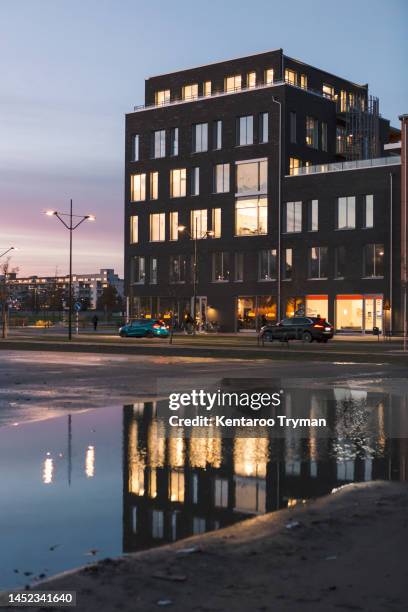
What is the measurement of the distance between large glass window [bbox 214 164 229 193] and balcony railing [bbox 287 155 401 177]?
680 cm

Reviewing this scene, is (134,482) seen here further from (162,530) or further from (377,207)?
(377,207)

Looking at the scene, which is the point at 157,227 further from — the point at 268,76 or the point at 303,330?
the point at 303,330

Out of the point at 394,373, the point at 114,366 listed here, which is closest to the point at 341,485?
the point at 394,373

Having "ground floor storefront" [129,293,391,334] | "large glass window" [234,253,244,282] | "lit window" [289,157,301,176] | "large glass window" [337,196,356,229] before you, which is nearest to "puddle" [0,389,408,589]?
"ground floor storefront" [129,293,391,334]

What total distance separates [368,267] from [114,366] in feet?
139

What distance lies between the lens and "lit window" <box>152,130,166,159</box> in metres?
78.9

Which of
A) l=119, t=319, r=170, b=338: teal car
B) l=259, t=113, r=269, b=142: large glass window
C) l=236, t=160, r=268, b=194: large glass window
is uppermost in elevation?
l=259, t=113, r=269, b=142: large glass window

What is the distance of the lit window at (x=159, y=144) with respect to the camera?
78919mm

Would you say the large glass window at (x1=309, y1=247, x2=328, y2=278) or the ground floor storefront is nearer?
the ground floor storefront

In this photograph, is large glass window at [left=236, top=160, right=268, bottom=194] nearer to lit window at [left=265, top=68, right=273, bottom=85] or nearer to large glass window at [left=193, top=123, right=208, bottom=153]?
large glass window at [left=193, top=123, right=208, bottom=153]

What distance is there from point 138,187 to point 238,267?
1469 cm

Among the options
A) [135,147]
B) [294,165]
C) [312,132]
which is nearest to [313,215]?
[294,165]

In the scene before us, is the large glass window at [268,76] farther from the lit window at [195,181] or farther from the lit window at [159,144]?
the lit window at [159,144]
